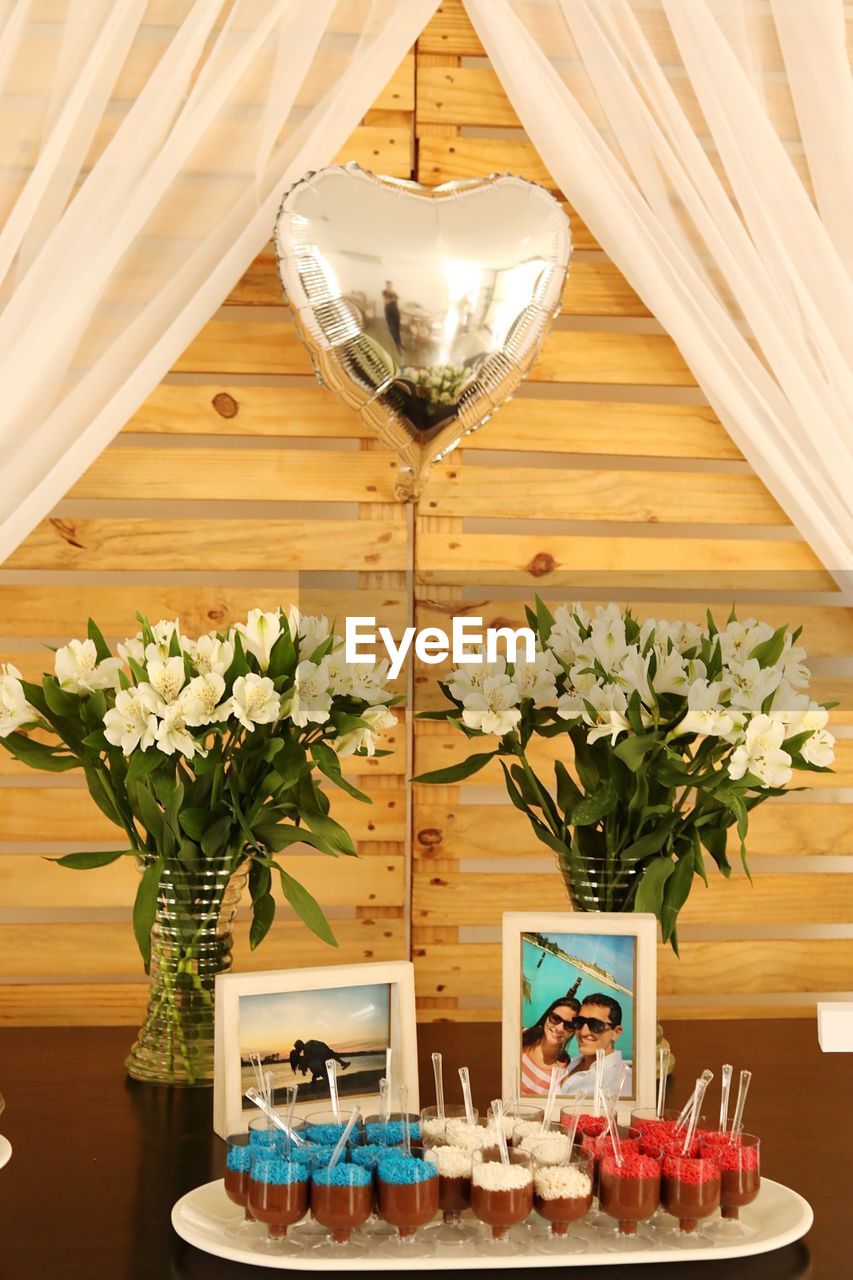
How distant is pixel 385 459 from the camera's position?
1.96 m

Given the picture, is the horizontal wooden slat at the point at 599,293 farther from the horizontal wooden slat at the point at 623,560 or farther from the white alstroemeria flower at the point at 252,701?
the white alstroemeria flower at the point at 252,701

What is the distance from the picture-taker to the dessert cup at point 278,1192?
1.03 metres

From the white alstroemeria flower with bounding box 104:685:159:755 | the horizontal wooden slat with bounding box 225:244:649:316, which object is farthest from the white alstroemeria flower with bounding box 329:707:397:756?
the horizontal wooden slat with bounding box 225:244:649:316

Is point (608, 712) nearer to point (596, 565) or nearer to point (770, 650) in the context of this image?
point (770, 650)

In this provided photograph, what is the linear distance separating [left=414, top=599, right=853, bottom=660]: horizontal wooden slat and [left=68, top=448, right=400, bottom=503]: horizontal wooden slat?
0.61 ft

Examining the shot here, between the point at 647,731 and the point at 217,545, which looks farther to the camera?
the point at 217,545

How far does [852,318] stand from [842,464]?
0.19m

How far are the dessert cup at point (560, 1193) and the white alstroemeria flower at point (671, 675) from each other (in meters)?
0.52

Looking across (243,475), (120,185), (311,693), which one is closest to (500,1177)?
(311,693)

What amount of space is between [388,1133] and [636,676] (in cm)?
54

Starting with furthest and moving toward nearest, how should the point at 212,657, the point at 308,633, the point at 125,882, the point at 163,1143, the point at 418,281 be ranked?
the point at 125,882 → the point at 418,281 → the point at 308,633 → the point at 212,657 → the point at 163,1143

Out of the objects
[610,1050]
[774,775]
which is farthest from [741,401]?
[610,1050]

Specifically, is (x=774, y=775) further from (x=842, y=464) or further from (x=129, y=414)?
(x=129, y=414)

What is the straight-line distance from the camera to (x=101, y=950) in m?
1.92
